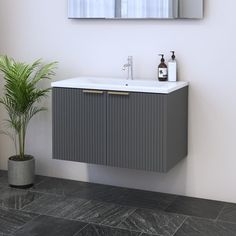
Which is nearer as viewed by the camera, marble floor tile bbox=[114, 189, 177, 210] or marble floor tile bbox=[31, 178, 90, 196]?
marble floor tile bbox=[114, 189, 177, 210]

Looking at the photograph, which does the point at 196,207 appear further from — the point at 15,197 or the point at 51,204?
the point at 15,197

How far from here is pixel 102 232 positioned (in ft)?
11.0

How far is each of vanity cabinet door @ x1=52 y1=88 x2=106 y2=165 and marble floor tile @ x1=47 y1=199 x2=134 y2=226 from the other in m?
0.33

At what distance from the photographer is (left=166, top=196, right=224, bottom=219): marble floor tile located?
12.0 feet

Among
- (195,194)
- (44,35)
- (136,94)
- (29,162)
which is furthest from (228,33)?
(29,162)

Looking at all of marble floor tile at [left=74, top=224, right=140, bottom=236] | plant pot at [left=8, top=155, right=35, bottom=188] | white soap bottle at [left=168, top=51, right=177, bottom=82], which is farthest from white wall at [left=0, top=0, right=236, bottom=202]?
marble floor tile at [left=74, top=224, right=140, bottom=236]

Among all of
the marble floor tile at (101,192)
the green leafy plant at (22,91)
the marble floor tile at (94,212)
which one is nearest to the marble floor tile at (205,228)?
the marble floor tile at (94,212)

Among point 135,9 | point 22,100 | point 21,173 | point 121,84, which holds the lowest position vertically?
point 21,173

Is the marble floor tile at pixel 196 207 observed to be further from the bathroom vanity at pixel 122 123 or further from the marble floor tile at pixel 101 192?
the marble floor tile at pixel 101 192

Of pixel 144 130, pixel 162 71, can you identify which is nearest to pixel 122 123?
pixel 144 130

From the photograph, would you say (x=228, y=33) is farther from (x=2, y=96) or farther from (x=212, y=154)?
(x=2, y=96)

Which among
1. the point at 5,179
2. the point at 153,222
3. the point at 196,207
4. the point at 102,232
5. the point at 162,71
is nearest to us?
the point at 102,232

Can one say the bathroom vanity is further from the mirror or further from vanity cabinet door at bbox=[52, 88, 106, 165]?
the mirror

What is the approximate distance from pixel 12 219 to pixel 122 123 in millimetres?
1009
